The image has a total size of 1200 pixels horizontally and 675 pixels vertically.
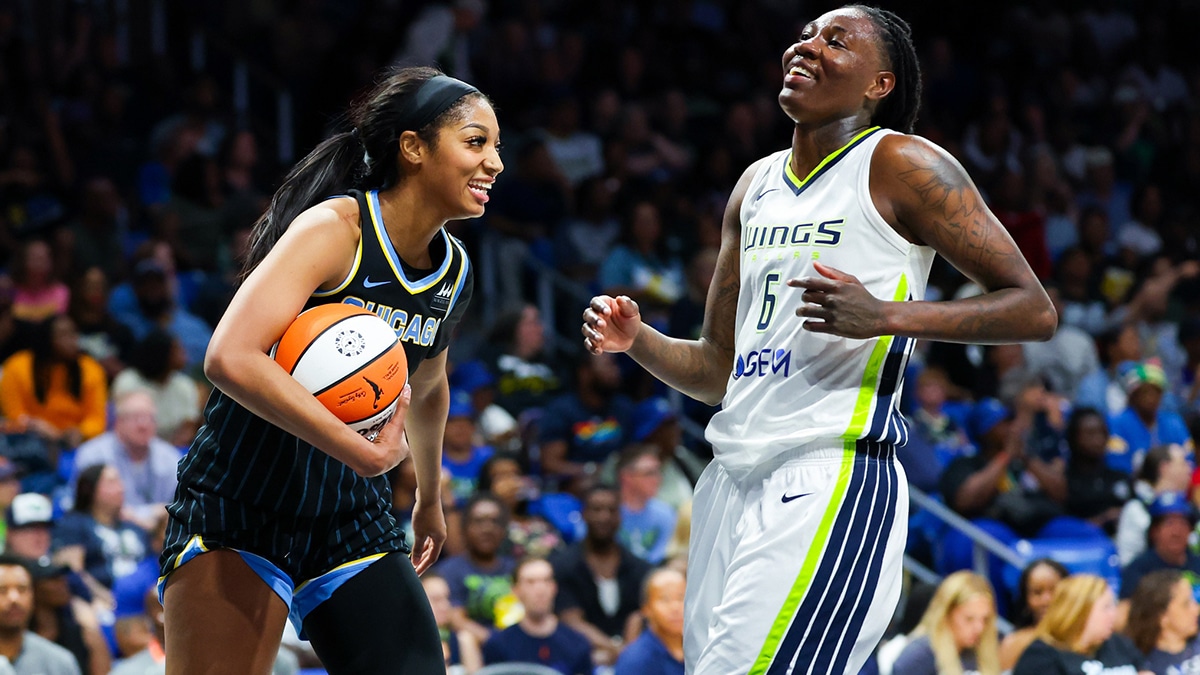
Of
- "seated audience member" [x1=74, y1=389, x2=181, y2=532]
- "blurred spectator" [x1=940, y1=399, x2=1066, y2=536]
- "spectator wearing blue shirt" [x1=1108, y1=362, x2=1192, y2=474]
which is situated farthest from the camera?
"spectator wearing blue shirt" [x1=1108, y1=362, x2=1192, y2=474]

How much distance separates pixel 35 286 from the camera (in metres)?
9.20

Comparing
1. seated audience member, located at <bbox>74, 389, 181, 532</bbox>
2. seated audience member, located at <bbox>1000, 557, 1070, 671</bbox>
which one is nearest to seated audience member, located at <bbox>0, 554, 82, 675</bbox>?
seated audience member, located at <bbox>74, 389, 181, 532</bbox>

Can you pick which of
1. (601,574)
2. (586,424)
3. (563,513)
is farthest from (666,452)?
(601,574)

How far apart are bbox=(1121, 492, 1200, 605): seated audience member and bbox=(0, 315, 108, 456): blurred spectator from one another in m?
5.99

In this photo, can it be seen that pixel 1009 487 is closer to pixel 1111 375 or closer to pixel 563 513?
pixel 1111 375

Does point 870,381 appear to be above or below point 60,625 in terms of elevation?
above

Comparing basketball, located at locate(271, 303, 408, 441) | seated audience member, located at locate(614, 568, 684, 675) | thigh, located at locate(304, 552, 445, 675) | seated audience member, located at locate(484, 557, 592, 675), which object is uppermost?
basketball, located at locate(271, 303, 408, 441)

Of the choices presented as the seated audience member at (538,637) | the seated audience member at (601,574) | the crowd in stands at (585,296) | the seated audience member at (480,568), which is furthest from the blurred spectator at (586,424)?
the seated audience member at (538,637)

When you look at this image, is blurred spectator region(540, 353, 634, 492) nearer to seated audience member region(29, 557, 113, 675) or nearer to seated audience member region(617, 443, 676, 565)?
seated audience member region(617, 443, 676, 565)

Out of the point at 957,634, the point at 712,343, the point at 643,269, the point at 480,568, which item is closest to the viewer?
the point at 712,343

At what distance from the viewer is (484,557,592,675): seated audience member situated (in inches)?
279

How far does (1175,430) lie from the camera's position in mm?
10094

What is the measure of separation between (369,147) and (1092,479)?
702cm

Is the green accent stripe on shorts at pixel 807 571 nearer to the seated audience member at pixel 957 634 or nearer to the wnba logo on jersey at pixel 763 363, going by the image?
the wnba logo on jersey at pixel 763 363
